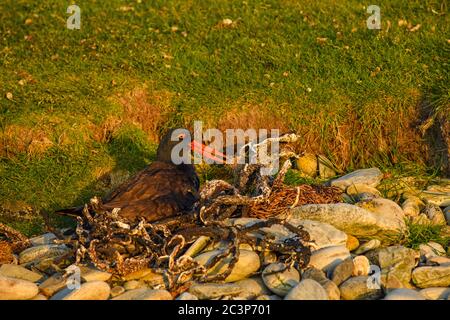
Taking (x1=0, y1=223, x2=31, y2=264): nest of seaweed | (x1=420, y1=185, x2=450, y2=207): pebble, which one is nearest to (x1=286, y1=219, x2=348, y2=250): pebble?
(x1=420, y1=185, x2=450, y2=207): pebble

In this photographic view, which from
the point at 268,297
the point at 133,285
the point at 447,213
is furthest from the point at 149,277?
the point at 447,213

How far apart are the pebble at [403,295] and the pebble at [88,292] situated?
1.80 metres

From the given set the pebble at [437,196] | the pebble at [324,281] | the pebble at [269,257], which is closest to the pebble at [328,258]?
the pebble at [324,281]

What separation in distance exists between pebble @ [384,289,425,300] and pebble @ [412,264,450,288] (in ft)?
1.19

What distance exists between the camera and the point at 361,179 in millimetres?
7297

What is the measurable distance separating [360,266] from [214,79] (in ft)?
10.9

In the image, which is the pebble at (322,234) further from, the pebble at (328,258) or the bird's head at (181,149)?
the bird's head at (181,149)

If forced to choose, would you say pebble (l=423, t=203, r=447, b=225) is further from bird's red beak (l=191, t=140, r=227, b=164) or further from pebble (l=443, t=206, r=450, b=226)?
bird's red beak (l=191, t=140, r=227, b=164)

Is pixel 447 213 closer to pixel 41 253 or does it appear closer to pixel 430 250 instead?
pixel 430 250

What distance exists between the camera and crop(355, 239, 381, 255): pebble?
20.3 ft

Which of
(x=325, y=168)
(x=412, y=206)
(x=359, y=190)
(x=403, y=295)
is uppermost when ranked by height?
(x=325, y=168)

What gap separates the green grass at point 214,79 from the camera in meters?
7.86

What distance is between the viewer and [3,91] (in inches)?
336

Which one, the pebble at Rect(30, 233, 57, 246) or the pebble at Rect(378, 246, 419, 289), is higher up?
the pebble at Rect(30, 233, 57, 246)
